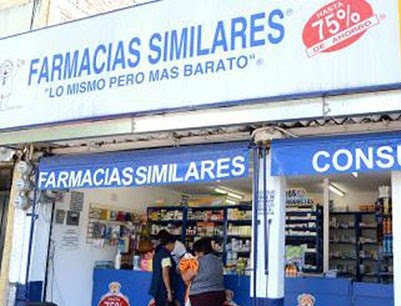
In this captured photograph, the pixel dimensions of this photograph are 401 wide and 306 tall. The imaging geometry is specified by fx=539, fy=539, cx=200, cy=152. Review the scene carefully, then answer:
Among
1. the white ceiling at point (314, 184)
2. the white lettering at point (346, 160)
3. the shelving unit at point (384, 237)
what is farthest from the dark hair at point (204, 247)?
the shelving unit at point (384, 237)

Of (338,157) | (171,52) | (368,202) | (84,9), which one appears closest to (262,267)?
(338,157)

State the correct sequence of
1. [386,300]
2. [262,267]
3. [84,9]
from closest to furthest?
[262,267] → [386,300] → [84,9]

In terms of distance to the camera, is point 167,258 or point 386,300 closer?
point 386,300

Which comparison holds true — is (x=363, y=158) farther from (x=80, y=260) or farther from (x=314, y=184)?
(x=314, y=184)

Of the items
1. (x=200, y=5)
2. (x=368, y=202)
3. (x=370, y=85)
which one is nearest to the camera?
(x=370, y=85)

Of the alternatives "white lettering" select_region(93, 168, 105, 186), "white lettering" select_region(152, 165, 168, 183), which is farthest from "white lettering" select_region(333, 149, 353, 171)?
"white lettering" select_region(93, 168, 105, 186)

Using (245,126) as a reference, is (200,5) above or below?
above

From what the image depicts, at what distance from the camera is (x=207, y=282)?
6.72 metres

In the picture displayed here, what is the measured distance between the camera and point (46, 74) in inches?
287

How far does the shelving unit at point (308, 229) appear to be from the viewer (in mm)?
10500

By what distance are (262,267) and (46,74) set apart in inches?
154

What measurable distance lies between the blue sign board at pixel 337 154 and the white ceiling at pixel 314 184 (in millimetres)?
4370

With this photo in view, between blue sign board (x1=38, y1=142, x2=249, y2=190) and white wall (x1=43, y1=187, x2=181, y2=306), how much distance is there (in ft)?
4.06

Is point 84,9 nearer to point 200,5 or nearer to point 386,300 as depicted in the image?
point 200,5
